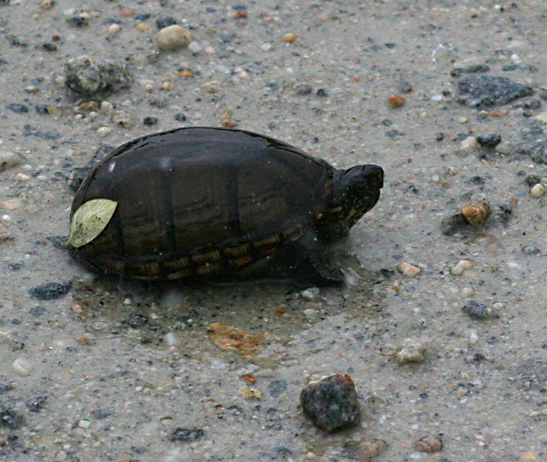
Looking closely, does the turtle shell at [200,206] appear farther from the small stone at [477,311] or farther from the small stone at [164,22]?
the small stone at [164,22]

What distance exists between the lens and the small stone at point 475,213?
16.5 ft

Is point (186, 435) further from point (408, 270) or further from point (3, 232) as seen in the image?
point (3, 232)

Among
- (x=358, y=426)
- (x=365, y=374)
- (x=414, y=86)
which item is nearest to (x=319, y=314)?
(x=365, y=374)

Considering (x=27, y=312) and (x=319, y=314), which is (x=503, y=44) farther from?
(x=27, y=312)

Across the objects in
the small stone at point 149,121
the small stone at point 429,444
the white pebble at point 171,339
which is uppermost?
the small stone at point 149,121

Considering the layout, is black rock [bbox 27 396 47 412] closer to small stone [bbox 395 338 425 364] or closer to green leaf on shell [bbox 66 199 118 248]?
green leaf on shell [bbox 66 199 118 248]

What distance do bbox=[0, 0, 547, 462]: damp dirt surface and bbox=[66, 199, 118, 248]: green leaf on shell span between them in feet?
0.91

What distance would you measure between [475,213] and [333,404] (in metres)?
1.89

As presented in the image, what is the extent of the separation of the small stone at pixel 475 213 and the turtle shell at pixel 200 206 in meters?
0.96

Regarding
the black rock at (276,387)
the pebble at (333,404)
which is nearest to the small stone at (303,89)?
the black rock at (276,387)

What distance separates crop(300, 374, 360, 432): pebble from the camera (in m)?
3.67

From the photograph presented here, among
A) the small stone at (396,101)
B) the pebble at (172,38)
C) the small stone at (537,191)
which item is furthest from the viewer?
the pebble at (172,38)

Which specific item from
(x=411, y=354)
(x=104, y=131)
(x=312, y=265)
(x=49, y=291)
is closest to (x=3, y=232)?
(x=49, y=291)

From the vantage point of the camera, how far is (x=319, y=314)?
4559 millimetres
